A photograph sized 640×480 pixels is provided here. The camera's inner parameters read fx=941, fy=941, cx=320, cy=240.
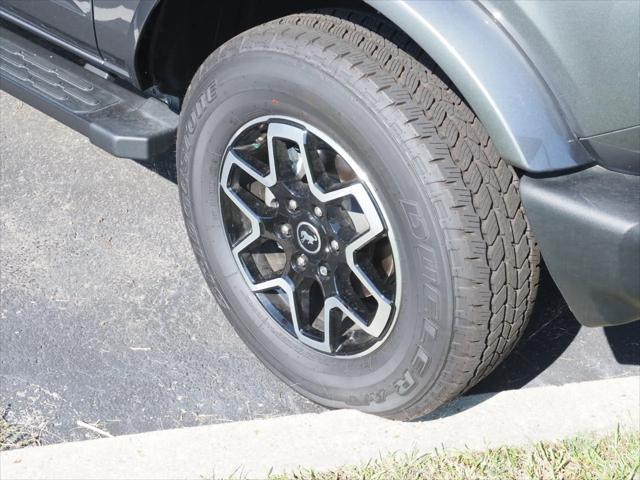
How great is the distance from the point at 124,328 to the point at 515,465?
1344mm

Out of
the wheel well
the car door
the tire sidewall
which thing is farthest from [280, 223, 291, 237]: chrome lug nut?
the car door

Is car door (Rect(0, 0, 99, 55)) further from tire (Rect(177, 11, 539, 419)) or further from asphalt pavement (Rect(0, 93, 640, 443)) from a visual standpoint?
asphalt pavement (Rect(0, 93, 640, 443))

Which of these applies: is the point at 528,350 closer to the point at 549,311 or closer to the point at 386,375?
the point at 549,311

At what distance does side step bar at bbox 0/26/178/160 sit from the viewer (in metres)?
Answer: 2.89

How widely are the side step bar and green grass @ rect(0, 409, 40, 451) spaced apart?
0.86 meters

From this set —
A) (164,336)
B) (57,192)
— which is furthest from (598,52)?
(57,192)

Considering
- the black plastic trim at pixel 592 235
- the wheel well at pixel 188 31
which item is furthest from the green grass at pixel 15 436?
the black plastic trim at pixel 592 235

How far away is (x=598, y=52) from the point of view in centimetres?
204

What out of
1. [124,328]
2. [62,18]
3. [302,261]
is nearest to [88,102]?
[62,18]

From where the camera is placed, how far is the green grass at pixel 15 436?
2.68 m

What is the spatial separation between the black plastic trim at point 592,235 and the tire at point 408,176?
13 cm

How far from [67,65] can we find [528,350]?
1871 mm

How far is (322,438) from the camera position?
2742mm

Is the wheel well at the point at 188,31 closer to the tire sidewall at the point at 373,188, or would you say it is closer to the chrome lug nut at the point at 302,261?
the tire sidewall at the point at 373,188
